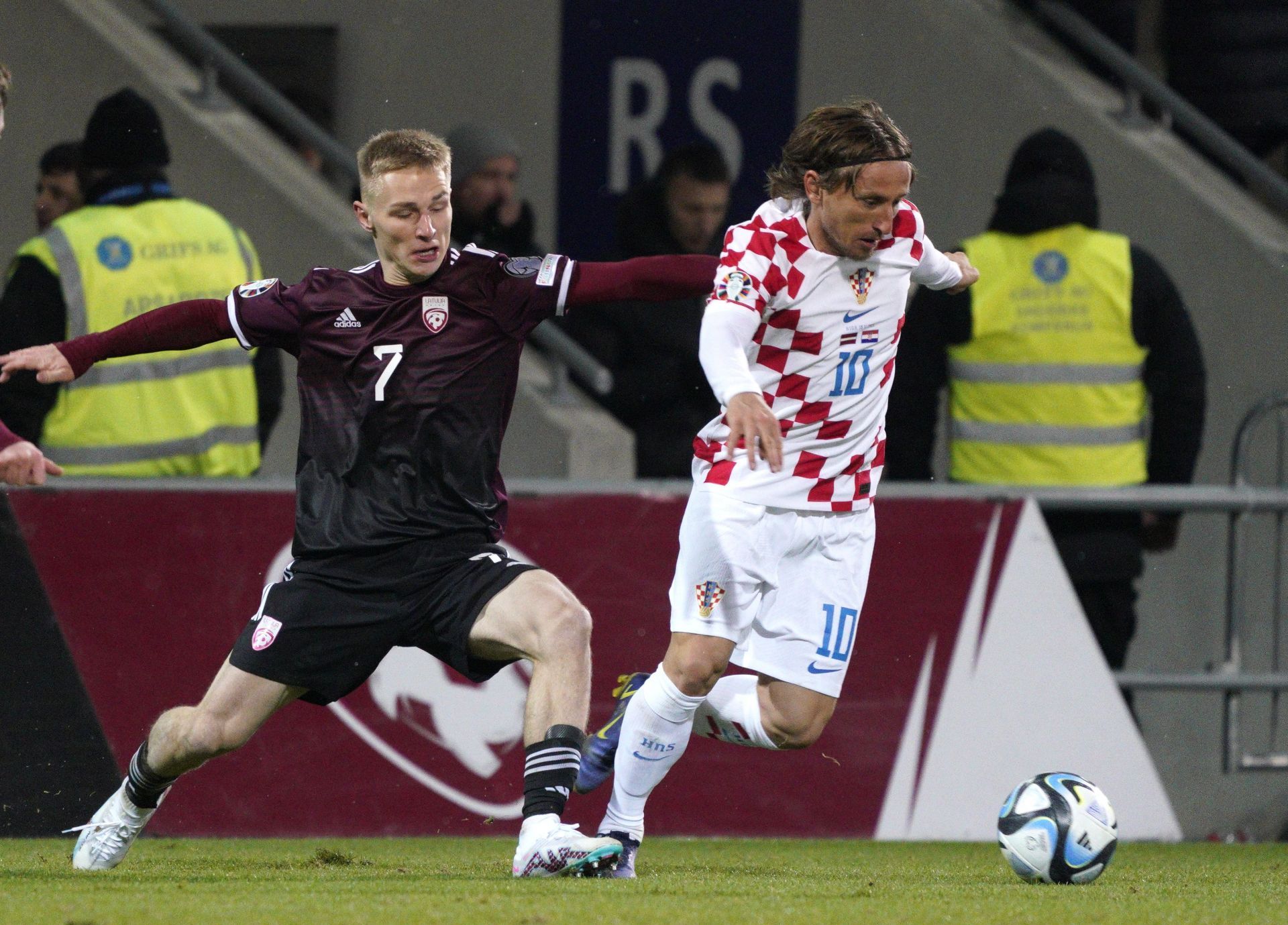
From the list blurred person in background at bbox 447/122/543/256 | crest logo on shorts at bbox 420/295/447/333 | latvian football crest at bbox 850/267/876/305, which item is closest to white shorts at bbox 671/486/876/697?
latvian football crest at bbox 850/267/876/305

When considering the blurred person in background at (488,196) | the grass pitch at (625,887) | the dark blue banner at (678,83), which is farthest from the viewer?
the dark blue banner at (678,83)

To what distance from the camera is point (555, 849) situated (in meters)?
5.25

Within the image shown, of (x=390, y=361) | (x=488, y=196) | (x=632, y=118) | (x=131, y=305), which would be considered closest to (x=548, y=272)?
(x=390, y=361)

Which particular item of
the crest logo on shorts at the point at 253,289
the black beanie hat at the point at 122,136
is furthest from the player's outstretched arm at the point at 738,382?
the black beanie hat at the point at 122,136

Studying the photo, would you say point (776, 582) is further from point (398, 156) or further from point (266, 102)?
point (266, 102)

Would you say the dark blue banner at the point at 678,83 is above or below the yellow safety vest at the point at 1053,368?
above

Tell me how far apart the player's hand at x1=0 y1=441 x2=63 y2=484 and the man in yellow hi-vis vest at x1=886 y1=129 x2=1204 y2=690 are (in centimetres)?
326

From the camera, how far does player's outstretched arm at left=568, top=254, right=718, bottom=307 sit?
18.8 feet

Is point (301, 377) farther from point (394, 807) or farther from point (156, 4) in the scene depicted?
point (156, 4)

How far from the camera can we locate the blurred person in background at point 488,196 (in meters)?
8.66

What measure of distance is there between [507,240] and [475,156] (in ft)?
1.11

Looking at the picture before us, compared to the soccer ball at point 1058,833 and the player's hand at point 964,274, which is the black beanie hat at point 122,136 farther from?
the soccer ball at point 1058,833

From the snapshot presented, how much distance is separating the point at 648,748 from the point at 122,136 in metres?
2.97

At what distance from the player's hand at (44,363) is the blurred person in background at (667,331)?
10.0ft
